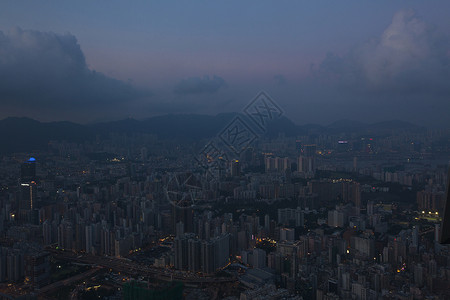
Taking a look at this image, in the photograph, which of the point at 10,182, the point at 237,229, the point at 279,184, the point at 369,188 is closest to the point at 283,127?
the point at 279,184

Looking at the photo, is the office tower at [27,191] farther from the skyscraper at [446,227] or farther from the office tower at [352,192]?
the skyscraper at [446,227]

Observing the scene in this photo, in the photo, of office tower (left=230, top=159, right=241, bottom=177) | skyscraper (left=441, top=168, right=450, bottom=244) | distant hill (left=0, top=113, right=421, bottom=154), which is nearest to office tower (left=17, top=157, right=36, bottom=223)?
distant hill (left=0, top=113, right=421, bottom=154)

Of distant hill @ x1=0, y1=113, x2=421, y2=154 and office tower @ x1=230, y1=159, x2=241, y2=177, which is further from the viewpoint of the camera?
office tower @ x1=230, y1=159, x2=241, y2=177

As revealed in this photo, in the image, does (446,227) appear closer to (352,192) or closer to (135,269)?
(135,269)

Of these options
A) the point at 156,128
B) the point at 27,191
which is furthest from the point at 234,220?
the point at 156,128

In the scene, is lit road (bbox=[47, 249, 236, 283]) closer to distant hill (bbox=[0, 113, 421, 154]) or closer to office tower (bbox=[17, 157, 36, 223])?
office tower (bbox=[17, 157, 36, 223])
